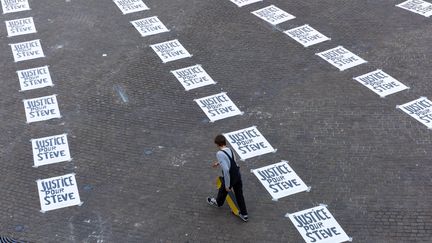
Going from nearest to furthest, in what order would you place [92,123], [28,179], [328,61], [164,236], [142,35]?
1. [164,236]
2. [28,179]
3. [92,123]
4. [328,61]
5. [142,35]

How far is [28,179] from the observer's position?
12.8 metres

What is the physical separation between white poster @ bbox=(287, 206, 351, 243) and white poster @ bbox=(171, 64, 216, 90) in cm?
544

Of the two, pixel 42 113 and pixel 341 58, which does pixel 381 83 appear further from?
Answer: pixel 42 113

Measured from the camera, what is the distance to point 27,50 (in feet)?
58.4

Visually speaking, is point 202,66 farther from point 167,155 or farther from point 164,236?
point 164,236

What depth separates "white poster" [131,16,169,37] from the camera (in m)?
18.4

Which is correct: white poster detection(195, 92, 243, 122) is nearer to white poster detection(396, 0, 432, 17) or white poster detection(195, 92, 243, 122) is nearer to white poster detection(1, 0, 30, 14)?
white poster detection(396, 0, 432, 17)

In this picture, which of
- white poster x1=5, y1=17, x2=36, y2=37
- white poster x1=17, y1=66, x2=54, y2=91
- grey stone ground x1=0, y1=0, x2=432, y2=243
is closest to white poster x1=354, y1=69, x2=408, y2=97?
grey stone ground x1=0, y1=0, x2=432, y2=243

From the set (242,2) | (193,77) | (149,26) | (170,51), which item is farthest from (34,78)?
(242,2)

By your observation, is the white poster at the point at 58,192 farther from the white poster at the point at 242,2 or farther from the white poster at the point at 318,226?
the white poster at the point at 242,2

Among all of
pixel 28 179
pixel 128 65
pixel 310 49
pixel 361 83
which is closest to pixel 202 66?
pixel 128 65

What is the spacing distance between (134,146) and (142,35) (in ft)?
18.6

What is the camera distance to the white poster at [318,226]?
35.4ft

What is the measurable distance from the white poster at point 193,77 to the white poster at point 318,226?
214 inches
